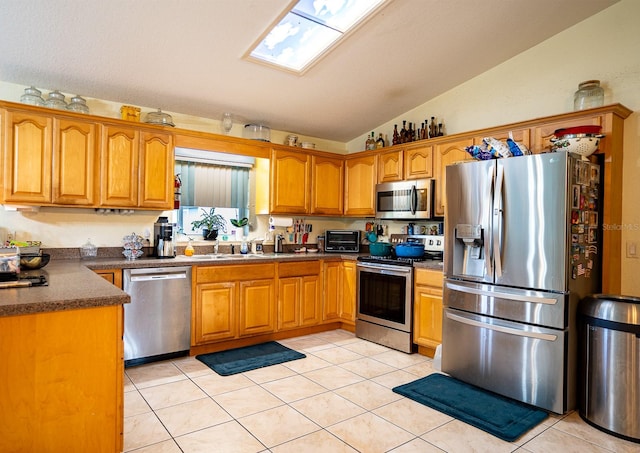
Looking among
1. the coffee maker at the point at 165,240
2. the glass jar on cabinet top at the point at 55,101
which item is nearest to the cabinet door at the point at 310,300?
the coffee maker at the point at 165,240

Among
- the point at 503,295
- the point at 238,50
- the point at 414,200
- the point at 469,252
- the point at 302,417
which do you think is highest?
the point at 238,50

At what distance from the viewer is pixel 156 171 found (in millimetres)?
3760

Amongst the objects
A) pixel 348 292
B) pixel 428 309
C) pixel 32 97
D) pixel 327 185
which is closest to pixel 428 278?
pixel 428 309

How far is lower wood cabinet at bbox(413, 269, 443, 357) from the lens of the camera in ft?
11.9

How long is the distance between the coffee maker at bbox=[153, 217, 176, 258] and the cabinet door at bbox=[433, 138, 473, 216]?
2.64 m

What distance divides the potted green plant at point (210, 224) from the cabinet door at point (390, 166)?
6.30 ft

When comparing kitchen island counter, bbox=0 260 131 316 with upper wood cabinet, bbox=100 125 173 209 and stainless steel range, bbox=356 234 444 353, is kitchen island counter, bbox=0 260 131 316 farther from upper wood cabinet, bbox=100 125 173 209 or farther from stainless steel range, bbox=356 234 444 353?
stainless steel range, bbox=356 234 444 353

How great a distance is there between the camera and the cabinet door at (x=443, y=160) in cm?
391

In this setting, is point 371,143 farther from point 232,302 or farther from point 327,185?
point 232,302

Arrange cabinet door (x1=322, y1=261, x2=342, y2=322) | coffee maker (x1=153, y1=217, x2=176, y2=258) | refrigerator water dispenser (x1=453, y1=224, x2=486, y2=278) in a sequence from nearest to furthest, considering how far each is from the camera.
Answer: refrigerator water dispenser (x1=453, y1=224, x2=486, y2=278)
coffee maker (x1=153, y1=217, x2=176, y2=258)
cabinet door (x1=322, y1=261, x2=342, y2=322)

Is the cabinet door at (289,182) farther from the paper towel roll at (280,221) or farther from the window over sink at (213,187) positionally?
the window over sink at (213,187)

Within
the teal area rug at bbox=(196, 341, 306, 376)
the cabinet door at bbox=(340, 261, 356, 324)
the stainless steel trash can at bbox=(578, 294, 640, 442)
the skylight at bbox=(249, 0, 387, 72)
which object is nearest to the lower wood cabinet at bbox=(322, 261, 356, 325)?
the cabinet door at bbox=(340, 261, 356, 324)

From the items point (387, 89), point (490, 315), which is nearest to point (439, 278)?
point (490, 315)

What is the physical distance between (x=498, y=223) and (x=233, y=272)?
2.39 m
